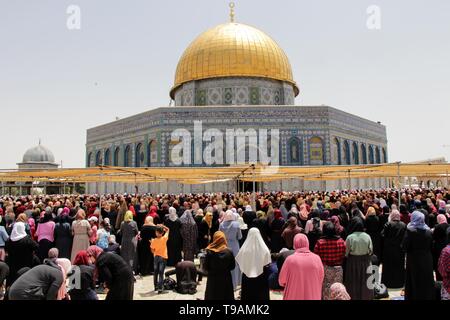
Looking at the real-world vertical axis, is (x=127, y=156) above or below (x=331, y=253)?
above

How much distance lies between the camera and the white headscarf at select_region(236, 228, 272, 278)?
4.75 m

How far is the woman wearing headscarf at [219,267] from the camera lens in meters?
4.79

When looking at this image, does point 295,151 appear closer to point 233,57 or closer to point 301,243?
point 233,57

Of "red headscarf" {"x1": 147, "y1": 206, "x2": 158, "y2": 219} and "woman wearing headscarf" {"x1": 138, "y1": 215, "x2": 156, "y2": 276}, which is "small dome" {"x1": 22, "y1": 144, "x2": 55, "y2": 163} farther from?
"woman wearing headscarf" {"x1": 138, "y1": 215, "x2": 156, "y2": 276}

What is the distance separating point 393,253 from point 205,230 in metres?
3.95

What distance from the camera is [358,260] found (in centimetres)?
544

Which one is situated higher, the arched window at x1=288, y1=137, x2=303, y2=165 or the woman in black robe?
the arched window at x1=288, y1=137, x2=303, y2=165

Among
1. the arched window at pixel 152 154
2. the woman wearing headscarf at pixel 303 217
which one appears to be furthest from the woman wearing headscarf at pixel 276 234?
the arched window at pixel 152 154

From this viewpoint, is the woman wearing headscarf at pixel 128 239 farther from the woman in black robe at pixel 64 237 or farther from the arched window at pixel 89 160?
the arched window at pixel 89 160

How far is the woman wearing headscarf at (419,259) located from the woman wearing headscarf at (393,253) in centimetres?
111

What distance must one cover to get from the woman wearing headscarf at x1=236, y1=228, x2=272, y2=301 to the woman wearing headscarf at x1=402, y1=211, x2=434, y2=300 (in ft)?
6.63

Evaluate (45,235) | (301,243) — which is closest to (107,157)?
(45,235)

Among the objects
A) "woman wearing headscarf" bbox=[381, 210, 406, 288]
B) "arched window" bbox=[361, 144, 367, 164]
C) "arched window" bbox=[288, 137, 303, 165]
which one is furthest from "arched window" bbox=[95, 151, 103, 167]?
"woman wearing headscarf" bbox=[381, 210, 406, 288]
